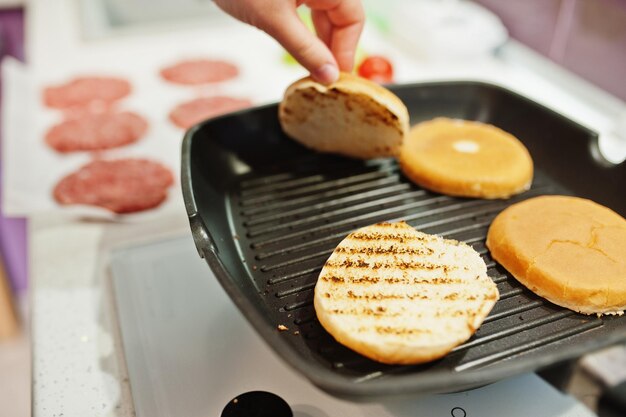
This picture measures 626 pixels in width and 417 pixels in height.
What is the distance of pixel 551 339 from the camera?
944 mm

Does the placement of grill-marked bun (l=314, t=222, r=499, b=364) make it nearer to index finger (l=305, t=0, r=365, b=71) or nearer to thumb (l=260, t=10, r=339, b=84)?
thumb (l=260, t=10, r=339, b=84)

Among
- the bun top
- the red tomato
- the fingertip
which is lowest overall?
the red tomato

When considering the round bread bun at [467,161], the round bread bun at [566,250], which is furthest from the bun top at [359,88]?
the round bread bun at [566,250]

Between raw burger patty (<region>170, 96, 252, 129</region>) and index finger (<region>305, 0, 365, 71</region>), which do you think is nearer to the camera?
index finger (<region>305, 0, 365, 71</region>)

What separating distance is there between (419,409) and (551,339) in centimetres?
26

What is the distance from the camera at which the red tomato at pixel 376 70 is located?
205 centimetres

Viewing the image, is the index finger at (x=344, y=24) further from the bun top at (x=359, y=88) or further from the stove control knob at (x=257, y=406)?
the stove control knob at (x=257, y=406)

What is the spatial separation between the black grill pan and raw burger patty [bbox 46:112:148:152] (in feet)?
2.11

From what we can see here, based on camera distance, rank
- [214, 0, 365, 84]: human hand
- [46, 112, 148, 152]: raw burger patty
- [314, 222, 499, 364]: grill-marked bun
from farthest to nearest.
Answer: [46, 112, 148, 152]: raw burger patty → [214, 0, 365, 84]: human hand → [314, 222, 499, 364]: grill-marked bun

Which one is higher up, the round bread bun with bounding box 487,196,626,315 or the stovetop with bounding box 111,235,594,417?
the round bread bun with bounding box 487,196,626,315

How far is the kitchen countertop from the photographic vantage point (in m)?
1.02

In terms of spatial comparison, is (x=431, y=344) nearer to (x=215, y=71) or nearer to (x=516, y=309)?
(x=516, y=309)

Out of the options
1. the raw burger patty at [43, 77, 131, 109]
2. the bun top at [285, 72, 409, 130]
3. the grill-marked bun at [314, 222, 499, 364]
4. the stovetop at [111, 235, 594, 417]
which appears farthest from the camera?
the raw burger patty at [43, 77, 131, 109]

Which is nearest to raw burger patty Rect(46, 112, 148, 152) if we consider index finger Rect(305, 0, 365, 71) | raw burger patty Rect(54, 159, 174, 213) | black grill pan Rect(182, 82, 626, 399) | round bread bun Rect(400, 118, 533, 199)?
raw burger patty Rect(54, 159, 174, 213)
